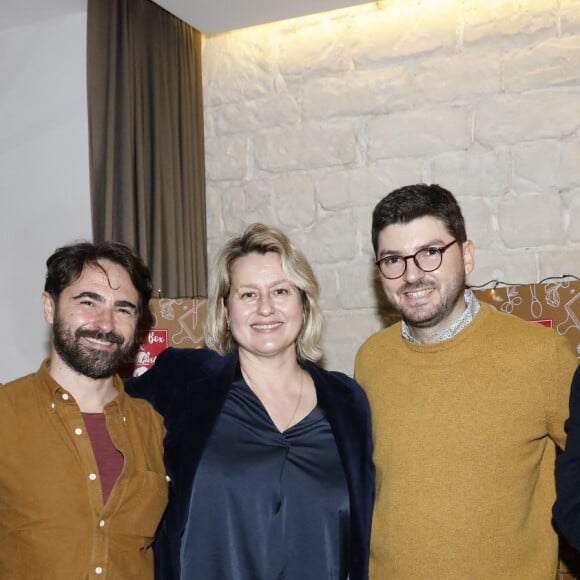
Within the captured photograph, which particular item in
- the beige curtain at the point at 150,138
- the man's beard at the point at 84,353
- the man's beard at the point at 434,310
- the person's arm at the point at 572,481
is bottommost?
the person's arm at the point at 572,481

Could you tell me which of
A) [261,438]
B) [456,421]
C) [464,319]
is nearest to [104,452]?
[261,438]

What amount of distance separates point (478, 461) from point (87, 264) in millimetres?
1194

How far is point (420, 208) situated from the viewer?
2.09 meters

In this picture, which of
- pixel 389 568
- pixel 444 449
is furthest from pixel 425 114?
pixel 389 568

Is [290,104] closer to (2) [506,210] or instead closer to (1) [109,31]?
(1) [109,31]

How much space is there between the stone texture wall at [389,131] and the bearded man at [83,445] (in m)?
1.20

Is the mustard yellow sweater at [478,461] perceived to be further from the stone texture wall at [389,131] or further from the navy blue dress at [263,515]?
the stone texture wall at [389,131]

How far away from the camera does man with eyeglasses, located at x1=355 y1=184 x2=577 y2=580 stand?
1940 mm

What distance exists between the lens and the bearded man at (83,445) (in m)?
1.81

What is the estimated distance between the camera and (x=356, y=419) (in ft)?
7.26

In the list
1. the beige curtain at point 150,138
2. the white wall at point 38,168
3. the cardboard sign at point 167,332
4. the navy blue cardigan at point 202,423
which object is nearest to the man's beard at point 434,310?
the navy blue cardigan at point 202,423

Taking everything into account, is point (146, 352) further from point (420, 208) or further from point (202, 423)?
point (420, 208)

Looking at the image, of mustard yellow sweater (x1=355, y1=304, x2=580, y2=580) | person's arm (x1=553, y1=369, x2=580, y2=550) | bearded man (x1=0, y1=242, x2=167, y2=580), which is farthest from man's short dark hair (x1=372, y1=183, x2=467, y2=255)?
bearded man (x1=0, y1=242, x2=167, y2=580)

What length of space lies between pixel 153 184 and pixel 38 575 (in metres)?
1.77
